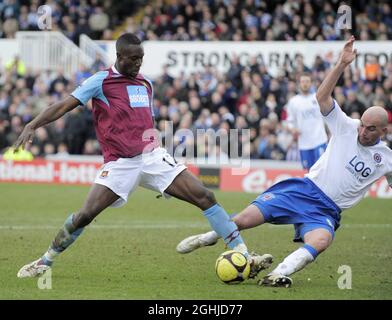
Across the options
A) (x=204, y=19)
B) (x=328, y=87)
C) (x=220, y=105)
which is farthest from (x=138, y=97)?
(x=204, y=19)

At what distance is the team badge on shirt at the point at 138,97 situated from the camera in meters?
9.25

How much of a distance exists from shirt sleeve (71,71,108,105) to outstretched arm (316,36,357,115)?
87.0 inches

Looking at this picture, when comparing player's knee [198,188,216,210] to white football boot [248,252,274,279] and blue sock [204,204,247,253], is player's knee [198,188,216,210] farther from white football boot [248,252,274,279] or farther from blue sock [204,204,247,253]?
white football boot [248,252,274,279]

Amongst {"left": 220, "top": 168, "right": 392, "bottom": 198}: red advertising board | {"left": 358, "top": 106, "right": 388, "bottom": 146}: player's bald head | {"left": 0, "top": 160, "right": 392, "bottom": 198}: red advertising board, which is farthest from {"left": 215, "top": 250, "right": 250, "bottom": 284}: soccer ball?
{"left": 0, "top": 160, "right": 392, "bottom": 198}: red advertising board

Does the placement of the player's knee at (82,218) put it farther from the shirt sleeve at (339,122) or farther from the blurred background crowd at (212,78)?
the blurred background crowd at (212,78)

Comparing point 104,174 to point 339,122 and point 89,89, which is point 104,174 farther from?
point 339,122

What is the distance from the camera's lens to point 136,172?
365 inches

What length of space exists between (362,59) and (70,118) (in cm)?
816

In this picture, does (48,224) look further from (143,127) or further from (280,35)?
(280,35)

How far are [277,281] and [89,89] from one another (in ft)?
8.79

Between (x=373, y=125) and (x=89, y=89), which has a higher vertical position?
(x=89, y=89)

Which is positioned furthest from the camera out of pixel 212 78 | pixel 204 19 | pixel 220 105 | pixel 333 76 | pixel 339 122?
pixel 204 19

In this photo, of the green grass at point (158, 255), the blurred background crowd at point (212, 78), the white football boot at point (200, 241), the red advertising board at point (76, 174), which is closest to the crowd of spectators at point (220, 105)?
the blurred background crowd at point (212, 78)
